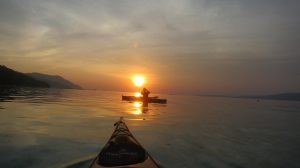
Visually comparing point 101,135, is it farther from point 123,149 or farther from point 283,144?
point 283,144

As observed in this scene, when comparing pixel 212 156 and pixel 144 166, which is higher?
pixel 144 166

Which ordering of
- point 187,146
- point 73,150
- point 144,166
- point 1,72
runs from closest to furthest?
point 144,166 < point 73,150 < point 187,146 < point 1,72

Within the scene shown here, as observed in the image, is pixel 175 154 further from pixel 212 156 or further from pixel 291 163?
pixel 291 163

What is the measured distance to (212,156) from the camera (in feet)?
55.7

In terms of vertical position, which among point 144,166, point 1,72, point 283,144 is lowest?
point 283,144

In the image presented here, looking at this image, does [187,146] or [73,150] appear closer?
[73,150]

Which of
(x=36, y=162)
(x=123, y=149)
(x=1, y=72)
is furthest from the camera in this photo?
(x=1, y=72)

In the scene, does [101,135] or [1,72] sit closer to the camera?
[101,135]

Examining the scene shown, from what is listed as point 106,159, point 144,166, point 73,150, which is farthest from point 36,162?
point 144,166

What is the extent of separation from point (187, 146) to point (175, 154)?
3.10 metres

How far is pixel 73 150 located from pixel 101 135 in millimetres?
5893

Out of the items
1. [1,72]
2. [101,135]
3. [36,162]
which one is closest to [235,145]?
[101,135]

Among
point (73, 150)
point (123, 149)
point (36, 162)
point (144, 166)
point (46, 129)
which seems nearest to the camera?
point (144, 166)

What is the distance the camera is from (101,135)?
2205 centimetres
